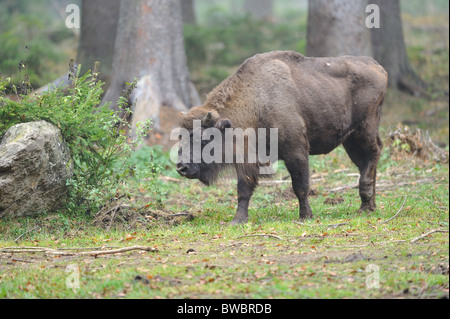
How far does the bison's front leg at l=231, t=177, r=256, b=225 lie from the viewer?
30.3 feet

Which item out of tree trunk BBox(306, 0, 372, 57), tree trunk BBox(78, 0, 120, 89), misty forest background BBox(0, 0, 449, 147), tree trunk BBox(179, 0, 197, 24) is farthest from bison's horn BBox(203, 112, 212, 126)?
tree trunk BBox(179, 0, 197, 24)

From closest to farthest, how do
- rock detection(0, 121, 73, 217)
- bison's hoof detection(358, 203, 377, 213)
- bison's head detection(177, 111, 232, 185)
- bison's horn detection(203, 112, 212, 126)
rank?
rock detection(0, 121, 73, 217) → bison's horn detection(203, 112, 212, 126) → bison's head detection(177, 111, 232, 185) → bison's hoof detection(358, 203, 377, 213)

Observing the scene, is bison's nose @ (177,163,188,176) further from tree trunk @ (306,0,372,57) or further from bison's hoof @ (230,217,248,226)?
tree trunk @ (306,0,372,57)

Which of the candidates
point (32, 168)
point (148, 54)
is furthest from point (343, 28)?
point (32, 168)

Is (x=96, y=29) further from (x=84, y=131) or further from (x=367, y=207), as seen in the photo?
(x=367, y=207)

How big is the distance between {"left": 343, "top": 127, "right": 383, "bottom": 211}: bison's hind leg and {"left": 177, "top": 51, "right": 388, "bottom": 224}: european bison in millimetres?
17

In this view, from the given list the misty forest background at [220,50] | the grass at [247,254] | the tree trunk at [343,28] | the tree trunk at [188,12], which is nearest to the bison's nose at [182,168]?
the grass at [247,254]

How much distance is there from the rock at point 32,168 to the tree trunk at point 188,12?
58.0ft

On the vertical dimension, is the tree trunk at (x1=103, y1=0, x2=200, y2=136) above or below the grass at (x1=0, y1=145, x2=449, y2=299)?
above

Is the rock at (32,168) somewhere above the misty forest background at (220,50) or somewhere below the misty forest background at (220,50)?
below

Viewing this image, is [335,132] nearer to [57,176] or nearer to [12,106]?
[57,176]

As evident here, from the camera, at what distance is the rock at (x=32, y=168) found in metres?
8.33

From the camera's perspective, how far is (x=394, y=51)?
62.4 ft

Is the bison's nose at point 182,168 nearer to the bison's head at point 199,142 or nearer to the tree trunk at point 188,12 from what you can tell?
the bison's head at point 199,142
